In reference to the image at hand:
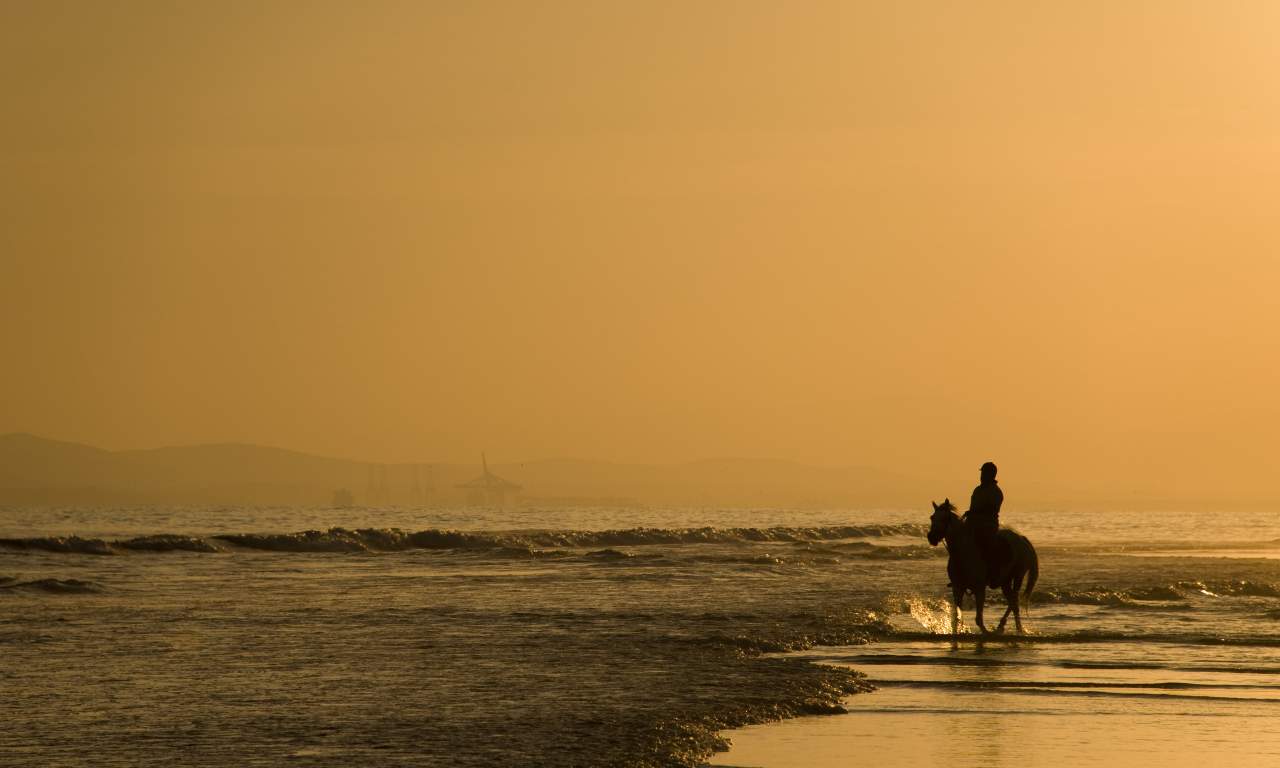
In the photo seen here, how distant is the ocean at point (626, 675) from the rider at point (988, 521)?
42.9 inches

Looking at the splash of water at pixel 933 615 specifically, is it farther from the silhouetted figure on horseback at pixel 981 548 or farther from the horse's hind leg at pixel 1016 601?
the horse's hind leg at pixel 1016 601

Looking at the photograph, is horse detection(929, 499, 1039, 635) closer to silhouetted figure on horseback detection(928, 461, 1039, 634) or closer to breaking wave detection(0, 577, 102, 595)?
silhouetted figure on horseback detection(928, 461, 1039, 634)

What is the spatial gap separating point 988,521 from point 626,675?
682 cm

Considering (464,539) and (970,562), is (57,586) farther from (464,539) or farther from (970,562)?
(464,539)

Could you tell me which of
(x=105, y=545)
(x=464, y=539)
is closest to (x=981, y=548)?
(x=105, y=545)

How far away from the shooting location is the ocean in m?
7.72

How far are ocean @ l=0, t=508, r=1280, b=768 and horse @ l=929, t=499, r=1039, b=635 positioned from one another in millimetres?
724

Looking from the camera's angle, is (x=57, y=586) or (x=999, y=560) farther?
(x=57, y=586)

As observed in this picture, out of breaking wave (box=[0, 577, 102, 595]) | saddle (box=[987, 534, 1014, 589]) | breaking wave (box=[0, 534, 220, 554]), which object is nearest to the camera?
saddle (box=[987, 534, 1014, 589])

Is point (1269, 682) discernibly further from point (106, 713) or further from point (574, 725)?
point (106, 713)

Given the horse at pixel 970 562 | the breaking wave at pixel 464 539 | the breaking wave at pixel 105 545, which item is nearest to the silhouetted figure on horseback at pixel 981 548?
the horse at pixel 970 562

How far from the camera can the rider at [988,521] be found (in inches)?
614

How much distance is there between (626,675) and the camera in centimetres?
1087

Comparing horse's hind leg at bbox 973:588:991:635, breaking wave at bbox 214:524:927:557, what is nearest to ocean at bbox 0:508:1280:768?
horse's hind leg at bbox 973:588:991:635
